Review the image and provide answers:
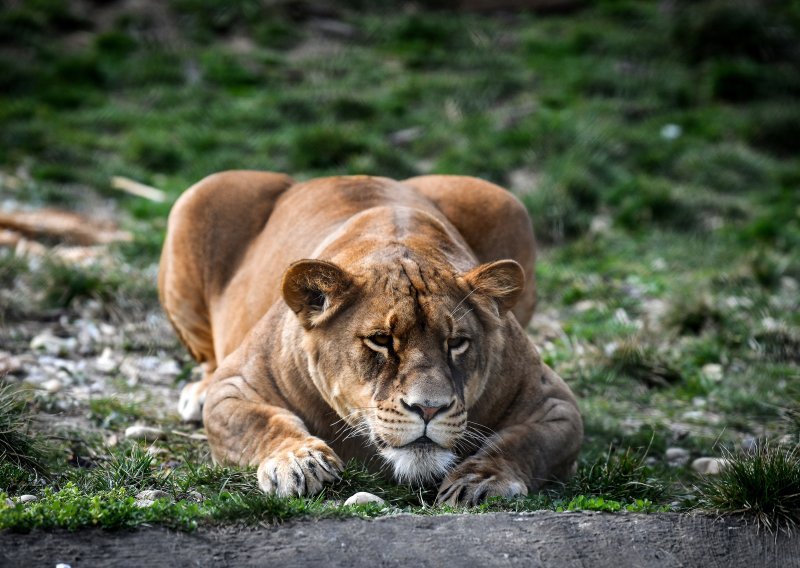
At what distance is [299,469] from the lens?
4.74 metres

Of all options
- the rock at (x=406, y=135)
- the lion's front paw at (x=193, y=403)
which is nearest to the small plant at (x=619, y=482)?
the lion's front paw at (x=193, y=403)

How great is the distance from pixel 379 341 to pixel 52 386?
278 cm

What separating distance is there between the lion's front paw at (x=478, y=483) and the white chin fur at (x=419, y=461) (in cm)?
7

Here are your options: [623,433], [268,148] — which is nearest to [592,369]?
[623,433]

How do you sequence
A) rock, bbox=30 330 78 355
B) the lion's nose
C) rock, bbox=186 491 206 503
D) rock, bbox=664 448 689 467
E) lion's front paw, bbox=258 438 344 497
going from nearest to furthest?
the lion's nose → lion's front paw, bbox=258 438 344 497 → rock, bbox=186 491 206 503 → rock, bbox=664 448 689 467 → rock, bbox=30 330 78 355

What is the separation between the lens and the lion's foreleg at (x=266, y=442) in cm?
474

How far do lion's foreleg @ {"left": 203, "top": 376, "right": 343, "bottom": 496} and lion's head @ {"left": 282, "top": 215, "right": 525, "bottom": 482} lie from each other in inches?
8.1

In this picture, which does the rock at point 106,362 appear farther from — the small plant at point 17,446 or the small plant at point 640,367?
the small plant at point 640,367

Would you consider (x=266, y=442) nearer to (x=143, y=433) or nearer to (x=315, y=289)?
(x=315, y=289)

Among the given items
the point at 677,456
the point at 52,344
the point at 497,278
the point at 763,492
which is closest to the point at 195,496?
the point at 497,278

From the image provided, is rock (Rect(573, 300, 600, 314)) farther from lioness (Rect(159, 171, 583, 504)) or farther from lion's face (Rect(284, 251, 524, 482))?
lion's face (Rect(284, 251, 524, 482))

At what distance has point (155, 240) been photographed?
9.82m

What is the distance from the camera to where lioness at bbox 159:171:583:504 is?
474 centimetres

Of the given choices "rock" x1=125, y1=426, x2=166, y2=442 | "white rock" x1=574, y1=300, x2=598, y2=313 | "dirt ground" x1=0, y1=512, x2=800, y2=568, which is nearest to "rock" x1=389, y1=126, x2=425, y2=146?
"white rock" x1=574, y1=300, x2=598, y2=313
